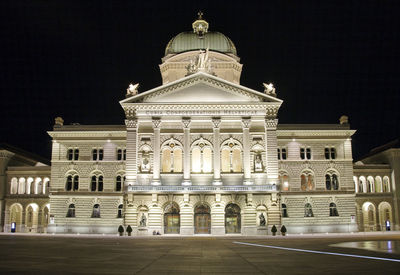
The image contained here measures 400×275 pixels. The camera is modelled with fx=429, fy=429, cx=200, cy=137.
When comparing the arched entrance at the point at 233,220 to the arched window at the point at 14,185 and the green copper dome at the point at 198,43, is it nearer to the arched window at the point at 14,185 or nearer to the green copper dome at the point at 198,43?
the green copper dome at the point at 198,43

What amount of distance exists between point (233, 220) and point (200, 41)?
32.8 m

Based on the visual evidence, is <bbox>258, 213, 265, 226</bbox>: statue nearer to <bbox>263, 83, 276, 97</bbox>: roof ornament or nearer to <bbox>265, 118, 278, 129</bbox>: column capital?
<bbox>265, 118, 278, 129</bbox>: column capital

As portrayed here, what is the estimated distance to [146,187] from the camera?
55.2 metres

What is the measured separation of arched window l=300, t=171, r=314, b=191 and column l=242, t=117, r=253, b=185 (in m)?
11.1

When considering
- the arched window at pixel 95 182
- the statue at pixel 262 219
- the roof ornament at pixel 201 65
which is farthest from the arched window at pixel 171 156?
the statue at pixel 262 219

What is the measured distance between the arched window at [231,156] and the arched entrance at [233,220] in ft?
17.6

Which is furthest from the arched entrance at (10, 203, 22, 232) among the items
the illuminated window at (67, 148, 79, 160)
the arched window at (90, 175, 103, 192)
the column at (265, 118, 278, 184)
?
the column at (265, 118, 278, 184)

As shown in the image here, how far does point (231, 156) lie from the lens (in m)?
58.8

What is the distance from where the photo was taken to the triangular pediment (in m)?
58.8

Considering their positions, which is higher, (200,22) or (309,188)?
(200,22)

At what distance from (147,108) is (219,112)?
988 centimetres

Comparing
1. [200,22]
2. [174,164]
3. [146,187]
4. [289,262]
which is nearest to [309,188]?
[174,164]

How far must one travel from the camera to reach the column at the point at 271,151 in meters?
57.4

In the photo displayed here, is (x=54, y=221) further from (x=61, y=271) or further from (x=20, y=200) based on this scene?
(x=61, y=271)
